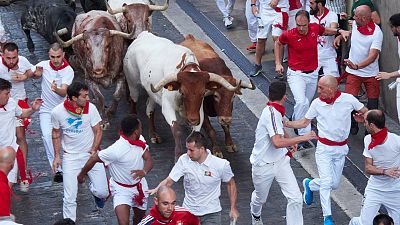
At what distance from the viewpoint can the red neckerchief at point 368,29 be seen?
601 inches

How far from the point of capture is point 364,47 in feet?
50.4

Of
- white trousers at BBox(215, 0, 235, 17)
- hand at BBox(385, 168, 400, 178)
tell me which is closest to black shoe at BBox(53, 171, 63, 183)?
hand at BBox(385, 168, 400, 178)

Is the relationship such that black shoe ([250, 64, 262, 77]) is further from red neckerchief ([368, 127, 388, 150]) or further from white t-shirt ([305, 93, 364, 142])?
red neckerchief ([368, 127, 388, 150])

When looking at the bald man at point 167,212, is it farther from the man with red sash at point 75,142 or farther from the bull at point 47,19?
the bull at point 47,19

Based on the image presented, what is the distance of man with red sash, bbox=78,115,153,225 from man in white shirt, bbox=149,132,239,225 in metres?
0.52

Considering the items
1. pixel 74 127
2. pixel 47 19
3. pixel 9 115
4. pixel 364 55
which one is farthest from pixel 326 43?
pixel 47 19

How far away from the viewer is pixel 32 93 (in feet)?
59.4

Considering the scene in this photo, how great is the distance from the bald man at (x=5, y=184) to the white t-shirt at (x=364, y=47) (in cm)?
604

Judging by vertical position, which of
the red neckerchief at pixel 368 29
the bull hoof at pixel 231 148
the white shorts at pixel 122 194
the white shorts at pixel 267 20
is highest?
the red neckerchief at pixel 368 29

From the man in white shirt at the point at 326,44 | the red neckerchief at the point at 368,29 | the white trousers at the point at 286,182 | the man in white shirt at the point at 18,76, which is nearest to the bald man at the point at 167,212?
the white trousers at the point at 286,182

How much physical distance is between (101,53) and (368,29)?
13.2 feet

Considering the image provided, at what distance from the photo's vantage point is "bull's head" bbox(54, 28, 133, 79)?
16297mm

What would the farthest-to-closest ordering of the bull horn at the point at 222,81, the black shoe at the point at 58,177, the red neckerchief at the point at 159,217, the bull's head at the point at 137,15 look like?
the bull's head at the point at 137,15, the bull horn at the point at 222,81, the black shoe at the point at 58,177, the red neckerchief at the point at 159,217

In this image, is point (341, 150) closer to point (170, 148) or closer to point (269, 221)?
point (269, 221)
